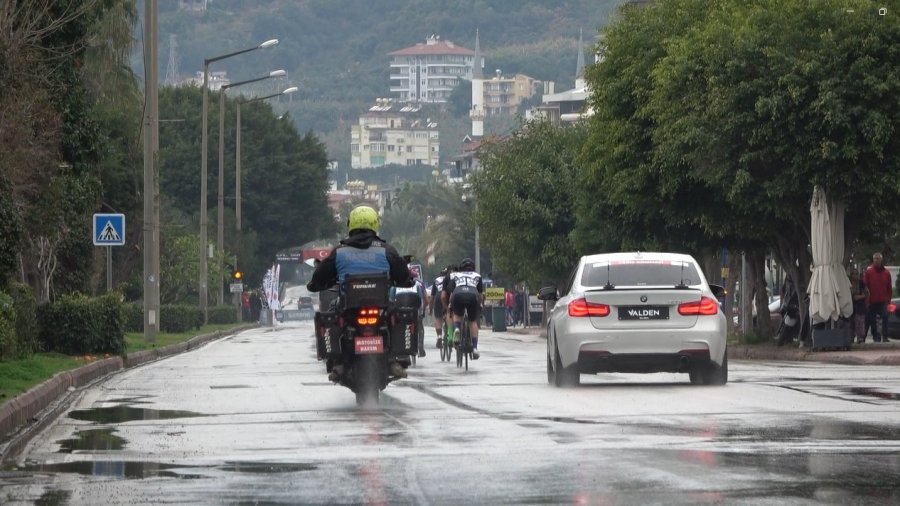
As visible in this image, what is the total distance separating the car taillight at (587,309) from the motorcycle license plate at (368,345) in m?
3.49

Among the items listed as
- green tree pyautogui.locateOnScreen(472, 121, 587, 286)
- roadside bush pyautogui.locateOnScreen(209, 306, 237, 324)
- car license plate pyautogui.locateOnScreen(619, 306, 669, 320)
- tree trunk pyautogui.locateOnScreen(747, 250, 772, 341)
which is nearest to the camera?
car license plate pyautogui.locateOnScreen(619, 306, 669, 320)

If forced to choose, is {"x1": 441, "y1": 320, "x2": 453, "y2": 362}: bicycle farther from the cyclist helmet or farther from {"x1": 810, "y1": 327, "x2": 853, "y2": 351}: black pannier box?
the cyclist helmet

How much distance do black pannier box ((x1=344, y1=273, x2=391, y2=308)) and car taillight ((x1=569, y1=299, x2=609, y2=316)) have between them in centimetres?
350

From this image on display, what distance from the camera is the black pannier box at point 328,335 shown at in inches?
712

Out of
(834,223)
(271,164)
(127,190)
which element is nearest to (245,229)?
(271,164)

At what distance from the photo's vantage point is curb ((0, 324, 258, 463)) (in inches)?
617

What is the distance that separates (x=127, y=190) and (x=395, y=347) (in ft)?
120

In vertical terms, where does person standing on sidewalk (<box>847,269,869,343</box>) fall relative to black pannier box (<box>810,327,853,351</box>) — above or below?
above

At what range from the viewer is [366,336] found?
Answer: 1789 cm

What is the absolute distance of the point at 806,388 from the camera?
64.2ft

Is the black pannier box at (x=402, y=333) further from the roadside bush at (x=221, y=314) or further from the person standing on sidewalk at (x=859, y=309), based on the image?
the roadside bush at (x=221, y=314)

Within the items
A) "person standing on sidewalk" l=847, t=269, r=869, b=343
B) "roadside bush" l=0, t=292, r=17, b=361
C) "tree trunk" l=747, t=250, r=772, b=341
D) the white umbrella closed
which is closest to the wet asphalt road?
"roadside bush" l=0, t=292, r=17, b=361

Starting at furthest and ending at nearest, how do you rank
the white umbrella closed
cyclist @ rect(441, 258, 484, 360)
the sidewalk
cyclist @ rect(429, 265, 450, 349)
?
cyclist @ rect(429, 265, 450, 349), the white umbrella closed, the sidewalk, cyclist @ rect(441, 258, 484, 360)

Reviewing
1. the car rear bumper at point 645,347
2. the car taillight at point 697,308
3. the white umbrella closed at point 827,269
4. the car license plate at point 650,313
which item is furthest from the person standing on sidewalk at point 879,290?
the car license plate at point 650,313
